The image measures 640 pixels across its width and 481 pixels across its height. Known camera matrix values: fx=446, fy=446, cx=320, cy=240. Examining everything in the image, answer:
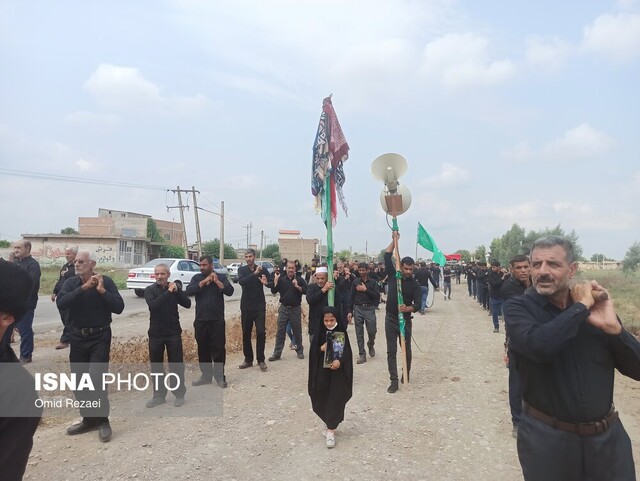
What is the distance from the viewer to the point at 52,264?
43.6 metres

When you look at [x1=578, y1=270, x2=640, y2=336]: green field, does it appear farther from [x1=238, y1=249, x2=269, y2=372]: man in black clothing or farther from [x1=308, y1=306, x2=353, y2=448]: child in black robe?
[x1=308, y1=306, x2=353, y2=448]: child in black robe

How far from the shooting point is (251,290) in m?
7.68

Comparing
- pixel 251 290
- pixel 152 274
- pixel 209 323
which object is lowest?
pixel 209 323

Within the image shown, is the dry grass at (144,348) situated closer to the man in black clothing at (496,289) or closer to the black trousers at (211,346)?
the black trousers at (211,346)

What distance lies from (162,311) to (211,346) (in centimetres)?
130

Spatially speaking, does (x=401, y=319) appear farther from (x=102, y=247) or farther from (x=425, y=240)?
(x=102, y=247)

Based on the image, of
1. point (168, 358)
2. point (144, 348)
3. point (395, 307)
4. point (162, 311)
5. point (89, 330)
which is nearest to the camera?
point (89, 330)

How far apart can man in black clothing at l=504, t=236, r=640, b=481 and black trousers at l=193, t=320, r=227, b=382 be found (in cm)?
506

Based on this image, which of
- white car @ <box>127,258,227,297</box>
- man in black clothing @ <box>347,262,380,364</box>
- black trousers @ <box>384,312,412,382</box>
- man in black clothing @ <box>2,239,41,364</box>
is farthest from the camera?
white car @ <box>127,258,227,297</box>

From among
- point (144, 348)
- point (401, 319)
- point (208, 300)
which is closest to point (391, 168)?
point (401, 319)

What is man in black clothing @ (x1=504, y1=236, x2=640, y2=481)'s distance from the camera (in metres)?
2.11

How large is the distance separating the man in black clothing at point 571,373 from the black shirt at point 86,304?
13.3 feet

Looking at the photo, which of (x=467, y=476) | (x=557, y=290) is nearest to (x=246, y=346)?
(x=467, y=476)

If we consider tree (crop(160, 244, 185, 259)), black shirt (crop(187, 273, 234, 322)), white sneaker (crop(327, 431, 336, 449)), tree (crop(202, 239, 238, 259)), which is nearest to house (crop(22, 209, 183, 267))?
tree (crop(160, 244, 185, 259))
